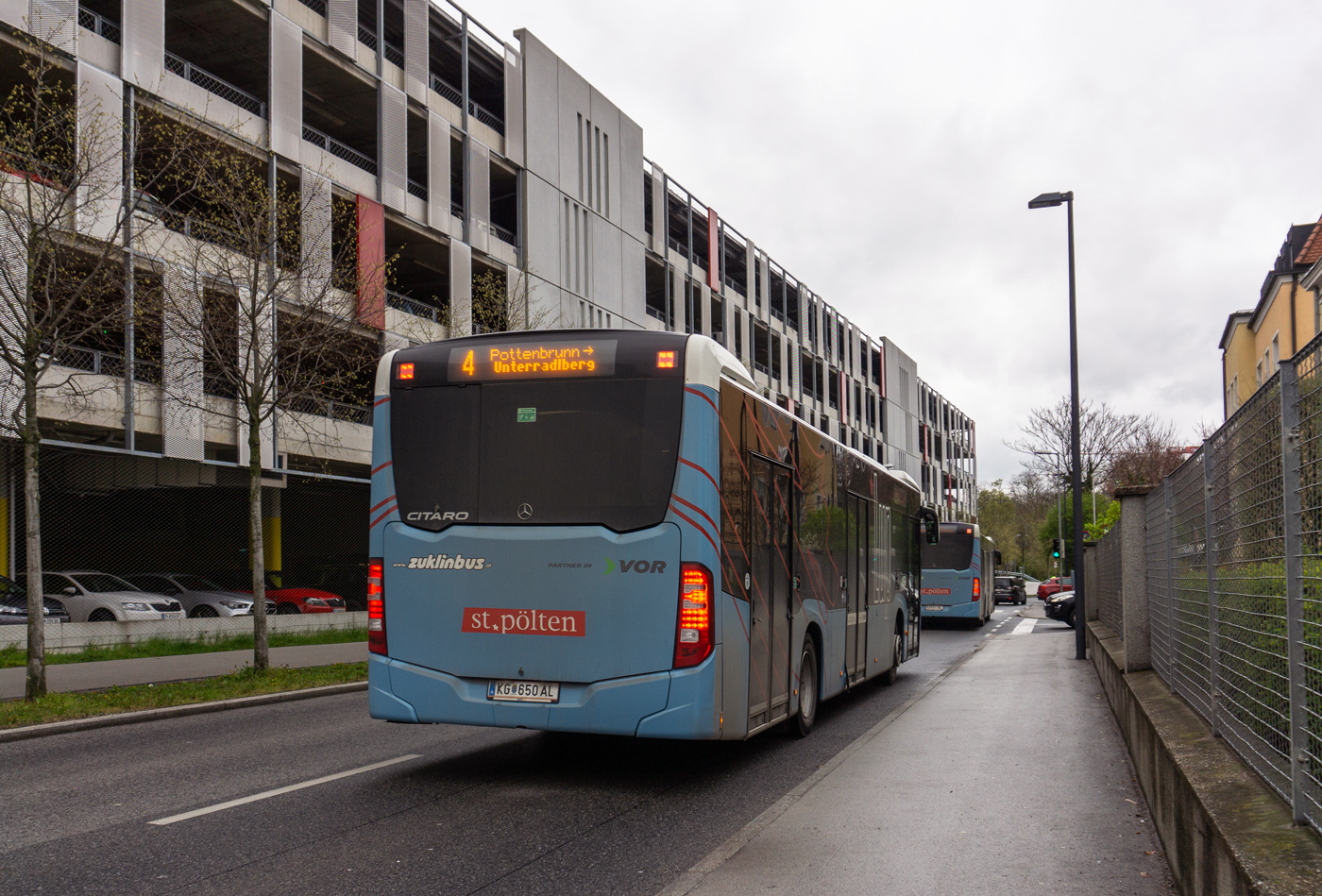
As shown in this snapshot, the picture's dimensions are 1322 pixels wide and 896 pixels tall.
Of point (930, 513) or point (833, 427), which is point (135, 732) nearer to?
point (930, 513)

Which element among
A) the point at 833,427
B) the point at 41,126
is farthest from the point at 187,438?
the point at 833,427

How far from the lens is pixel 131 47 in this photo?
2125cm

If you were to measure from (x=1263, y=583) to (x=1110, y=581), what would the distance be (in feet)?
44.1

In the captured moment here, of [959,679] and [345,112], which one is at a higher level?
[345,112]

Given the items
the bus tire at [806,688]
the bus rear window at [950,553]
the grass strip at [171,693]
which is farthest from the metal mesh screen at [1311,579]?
the bus rear window at [950,553]

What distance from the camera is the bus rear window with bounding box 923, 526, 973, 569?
1217 inches

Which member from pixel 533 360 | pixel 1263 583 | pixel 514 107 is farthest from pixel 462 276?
pixel 1263 583

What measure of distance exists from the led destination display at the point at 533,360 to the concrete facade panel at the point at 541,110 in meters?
26.5

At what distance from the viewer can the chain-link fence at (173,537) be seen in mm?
20156

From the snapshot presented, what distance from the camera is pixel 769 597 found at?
866cm

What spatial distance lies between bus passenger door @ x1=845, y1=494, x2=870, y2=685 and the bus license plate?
5.06 meters

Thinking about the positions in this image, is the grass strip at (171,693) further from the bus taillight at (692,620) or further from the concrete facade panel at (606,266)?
the concrete facade panel at (606,266)

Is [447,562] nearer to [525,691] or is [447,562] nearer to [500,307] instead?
[525,691]

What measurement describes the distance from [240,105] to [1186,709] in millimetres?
23335
